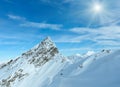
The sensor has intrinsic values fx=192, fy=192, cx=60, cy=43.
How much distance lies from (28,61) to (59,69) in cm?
1202

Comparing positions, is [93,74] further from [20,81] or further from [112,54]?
[20,81]

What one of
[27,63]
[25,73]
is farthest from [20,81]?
[27,63]

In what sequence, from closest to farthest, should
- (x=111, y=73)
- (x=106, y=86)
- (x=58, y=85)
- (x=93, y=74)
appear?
(x=106, y=86) → (x=111, y=73) → (x=93, y=74) → (x=58, y=85)

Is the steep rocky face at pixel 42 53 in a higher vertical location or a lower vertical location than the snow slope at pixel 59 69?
higher

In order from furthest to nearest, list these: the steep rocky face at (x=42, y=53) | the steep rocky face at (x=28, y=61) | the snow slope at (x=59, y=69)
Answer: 1. the steep rocky face at (x=42, y=53)
2. the steep rocky face at (x=28, y=61)
3. the snow slope at (x=59, y=69)

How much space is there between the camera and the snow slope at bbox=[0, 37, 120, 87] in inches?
1093

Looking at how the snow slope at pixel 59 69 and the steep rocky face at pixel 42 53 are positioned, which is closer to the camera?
the snow slope at pixel 59 69

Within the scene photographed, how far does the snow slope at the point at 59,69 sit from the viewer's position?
27.8 meters

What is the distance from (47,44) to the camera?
54.5 meters

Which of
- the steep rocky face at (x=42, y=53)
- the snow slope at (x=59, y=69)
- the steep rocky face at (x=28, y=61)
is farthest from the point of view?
the steep rocky face at (x=42, y=53)

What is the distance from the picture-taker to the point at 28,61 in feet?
167

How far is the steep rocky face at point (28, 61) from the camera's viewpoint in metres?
45.2

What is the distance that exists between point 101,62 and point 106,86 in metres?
8.62

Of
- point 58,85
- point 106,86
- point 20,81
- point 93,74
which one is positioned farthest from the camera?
point 20,81
